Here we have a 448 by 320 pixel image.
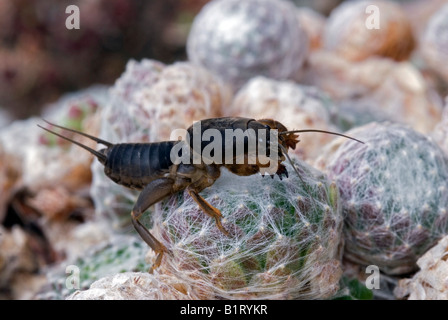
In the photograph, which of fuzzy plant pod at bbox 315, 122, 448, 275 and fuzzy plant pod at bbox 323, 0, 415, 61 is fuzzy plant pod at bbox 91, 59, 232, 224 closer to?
fuzzy plant pod at bbox 315, 122, 448, 275

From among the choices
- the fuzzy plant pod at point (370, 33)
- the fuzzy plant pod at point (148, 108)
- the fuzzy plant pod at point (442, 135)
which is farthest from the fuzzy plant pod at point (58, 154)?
the fuzzy plant pod at point (370, 33)

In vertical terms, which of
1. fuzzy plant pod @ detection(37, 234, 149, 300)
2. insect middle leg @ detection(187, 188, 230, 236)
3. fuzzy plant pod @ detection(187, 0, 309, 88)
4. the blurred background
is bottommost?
fuzzy plant pod @ detection(37, 234, 149, 300)

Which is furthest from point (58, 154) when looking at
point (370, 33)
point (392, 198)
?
point (370, 33)

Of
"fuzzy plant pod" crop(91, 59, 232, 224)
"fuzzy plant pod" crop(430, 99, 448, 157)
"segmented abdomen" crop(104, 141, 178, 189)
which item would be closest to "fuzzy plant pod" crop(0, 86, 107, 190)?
"fuzzy plant pod" crop(91, 59, 232, 224)

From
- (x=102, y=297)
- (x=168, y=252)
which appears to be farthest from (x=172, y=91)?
(x=102, y=297)
